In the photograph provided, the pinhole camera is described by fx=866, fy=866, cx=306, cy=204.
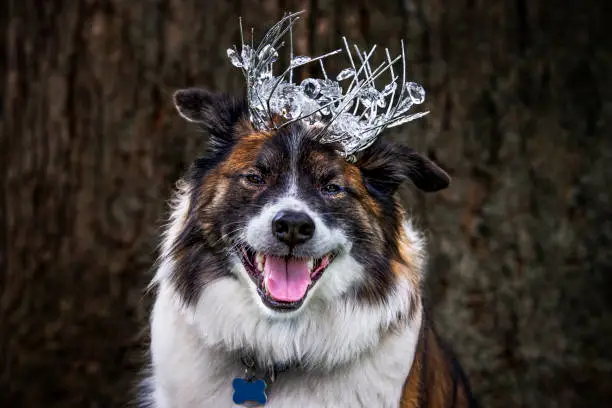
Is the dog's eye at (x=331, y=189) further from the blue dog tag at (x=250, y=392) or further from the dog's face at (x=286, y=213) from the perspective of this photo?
the blue dog tag at (x=250, y=392)

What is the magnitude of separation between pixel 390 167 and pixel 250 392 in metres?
1.12

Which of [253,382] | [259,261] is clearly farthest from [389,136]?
[253,382]

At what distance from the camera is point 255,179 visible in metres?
3.54

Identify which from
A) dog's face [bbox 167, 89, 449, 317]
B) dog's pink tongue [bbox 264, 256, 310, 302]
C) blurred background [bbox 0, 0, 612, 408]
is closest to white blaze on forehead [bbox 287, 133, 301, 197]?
dog's face [bbox 167, 89, 449, 317]

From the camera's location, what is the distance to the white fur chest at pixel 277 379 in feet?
11.6

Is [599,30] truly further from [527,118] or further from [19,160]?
[19,160]

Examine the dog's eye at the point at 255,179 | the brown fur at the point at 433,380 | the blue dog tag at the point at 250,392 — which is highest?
the dog's eye at the point at 255,179

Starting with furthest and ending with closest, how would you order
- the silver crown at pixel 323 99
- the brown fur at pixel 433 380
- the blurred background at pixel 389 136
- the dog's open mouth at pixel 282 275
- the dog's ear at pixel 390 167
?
the blurred background at pixel 389 136
the dog's ear at pixel 390 167
the brown fur at pixel 433 380
the silver crown at pixel 323 99
the dog's open mouth at pixel 282 275

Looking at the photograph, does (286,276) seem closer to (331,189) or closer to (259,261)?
(259,261)

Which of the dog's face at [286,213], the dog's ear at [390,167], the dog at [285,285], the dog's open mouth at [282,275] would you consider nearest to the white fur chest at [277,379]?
the dog at [285,285]

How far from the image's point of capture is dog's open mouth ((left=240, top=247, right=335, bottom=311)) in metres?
3.40

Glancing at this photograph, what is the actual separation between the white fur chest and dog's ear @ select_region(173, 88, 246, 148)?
729mm

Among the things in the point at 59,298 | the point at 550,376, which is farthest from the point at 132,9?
the point at 550,376

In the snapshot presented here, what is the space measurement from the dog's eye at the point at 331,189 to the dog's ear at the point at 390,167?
0.19 m
